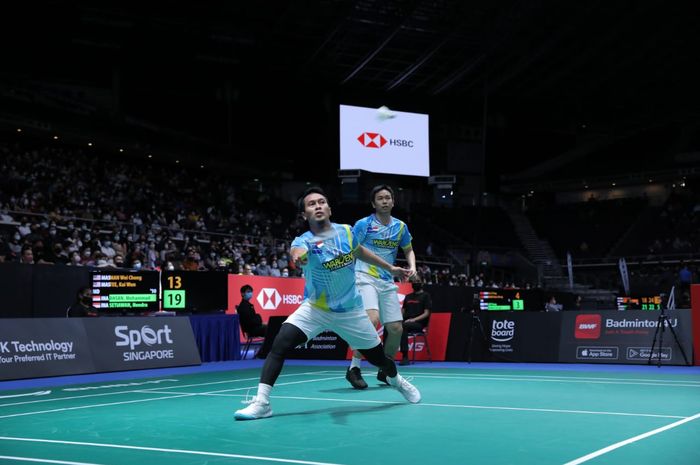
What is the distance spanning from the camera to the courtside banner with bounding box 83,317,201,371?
A: 14.7 meters

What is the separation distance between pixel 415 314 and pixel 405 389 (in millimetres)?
7715

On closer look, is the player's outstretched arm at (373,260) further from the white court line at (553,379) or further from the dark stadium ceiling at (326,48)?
the dark stadium ceiling at (326,48)

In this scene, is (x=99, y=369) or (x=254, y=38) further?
(x=254, y=38)

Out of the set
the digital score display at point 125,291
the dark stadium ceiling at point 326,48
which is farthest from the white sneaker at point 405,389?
the dark stadium ceiling at point 326,48

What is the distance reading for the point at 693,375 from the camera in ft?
44.2

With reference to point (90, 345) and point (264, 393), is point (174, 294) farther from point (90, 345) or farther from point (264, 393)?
point (264, 393)

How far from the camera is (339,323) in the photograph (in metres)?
8.20

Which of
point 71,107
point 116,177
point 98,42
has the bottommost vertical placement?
point 116,177

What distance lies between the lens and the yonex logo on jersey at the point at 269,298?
24391 millimetres

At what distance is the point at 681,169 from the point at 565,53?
1143 cm

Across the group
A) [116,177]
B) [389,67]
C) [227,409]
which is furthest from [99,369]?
[389,67]

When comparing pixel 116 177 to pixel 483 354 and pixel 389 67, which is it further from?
pixel 483 354

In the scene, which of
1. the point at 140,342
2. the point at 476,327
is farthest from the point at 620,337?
the point at 140,342

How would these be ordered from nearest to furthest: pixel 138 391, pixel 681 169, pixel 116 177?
pixel 138 391 < pixel 116 177 < pixel 681 169
